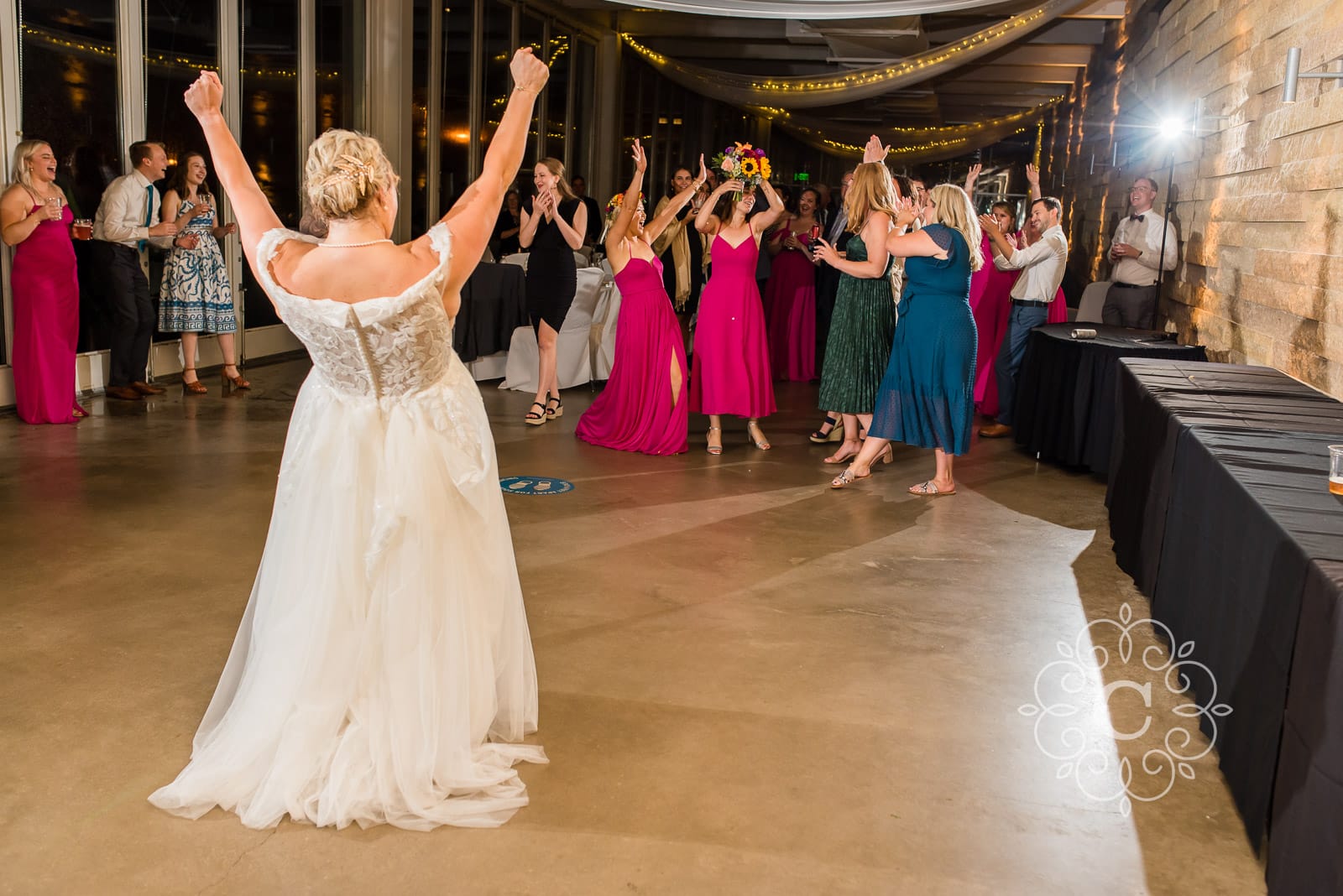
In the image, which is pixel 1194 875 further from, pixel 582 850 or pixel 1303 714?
pixel 582 850

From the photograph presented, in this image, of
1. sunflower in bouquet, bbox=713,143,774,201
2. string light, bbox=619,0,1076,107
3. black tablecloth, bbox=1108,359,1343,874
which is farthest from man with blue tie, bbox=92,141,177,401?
string light, bbox=619,0,1076,107

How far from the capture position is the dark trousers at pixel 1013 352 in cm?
718

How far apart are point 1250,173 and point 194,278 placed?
6.34 metres

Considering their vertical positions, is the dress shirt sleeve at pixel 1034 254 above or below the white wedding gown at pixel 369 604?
above

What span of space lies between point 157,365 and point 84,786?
6182 mm

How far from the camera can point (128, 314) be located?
713cm

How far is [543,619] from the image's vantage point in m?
3.69

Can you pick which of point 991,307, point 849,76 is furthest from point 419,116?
point 991,307

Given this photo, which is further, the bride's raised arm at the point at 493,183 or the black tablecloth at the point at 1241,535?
the bride's raised arm at the point at 493,183

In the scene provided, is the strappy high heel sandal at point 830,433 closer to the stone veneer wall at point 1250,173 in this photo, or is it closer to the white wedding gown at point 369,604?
the stone veneer wall at point 1250,173

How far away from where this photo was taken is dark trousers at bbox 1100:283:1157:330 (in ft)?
23.2

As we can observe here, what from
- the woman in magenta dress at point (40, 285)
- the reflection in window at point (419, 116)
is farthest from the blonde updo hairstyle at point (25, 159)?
the reflection in window at point (419, 116)

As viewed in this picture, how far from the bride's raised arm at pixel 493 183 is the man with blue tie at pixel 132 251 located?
529cm

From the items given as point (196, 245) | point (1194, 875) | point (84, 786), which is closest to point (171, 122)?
point (196, 245)
